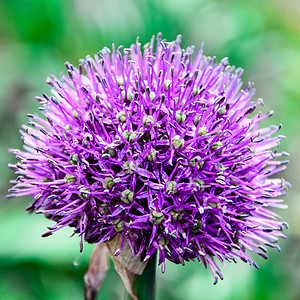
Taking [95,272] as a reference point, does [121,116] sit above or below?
above

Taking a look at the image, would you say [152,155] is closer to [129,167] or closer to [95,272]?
[129,167]

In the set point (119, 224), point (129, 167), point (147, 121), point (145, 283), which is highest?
point (147, 121)

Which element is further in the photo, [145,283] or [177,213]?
[145,283]

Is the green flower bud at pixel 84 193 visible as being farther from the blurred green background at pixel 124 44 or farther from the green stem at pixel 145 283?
the blurred green background at pixel 124 44

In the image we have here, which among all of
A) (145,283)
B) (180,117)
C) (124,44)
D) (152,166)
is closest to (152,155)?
(152,166)

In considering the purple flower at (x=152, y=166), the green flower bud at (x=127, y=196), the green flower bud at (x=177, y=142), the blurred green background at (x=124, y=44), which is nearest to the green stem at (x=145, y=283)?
the purple flower at (x=152, y=166)

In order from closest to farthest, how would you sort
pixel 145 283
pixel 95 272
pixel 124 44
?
pixel 145 283, pixel 95 272, pixel 124 44

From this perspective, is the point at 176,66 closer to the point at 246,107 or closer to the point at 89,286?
the point at 246,107
